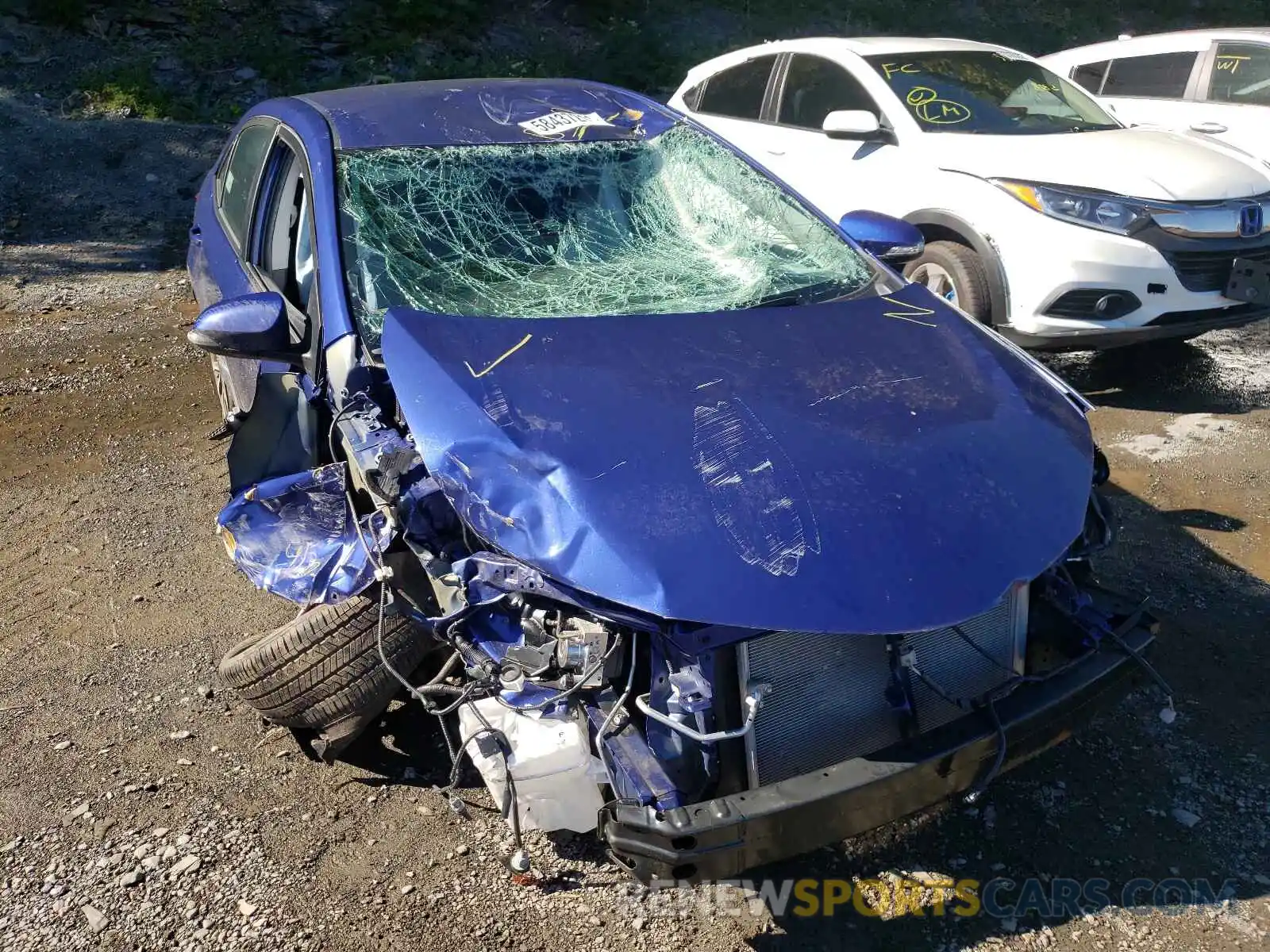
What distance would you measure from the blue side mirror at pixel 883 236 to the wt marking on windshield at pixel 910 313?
0.67m

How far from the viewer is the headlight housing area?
5.25 m

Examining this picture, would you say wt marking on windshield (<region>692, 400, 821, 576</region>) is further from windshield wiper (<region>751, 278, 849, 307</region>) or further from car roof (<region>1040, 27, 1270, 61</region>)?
car roof (<region>1040, 27, 1270, 61</region>)

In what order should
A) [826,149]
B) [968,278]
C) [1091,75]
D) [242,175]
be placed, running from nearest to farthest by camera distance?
[242,175]
[968,278]
[826,149]
[1091,75]

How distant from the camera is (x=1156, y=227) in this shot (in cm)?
524

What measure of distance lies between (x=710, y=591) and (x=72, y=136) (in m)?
8.88

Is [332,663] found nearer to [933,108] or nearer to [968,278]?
[968,278]

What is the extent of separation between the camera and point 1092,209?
5.28m

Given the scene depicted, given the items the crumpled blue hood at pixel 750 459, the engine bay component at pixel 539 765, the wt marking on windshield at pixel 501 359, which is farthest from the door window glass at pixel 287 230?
the engine bay component at pixel 539 765

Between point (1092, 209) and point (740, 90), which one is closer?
point (1092, 209)

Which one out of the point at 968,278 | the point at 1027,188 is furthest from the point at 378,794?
the point at 1027,188

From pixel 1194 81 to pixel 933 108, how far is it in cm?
327

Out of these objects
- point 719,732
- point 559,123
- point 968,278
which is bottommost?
point 968,278

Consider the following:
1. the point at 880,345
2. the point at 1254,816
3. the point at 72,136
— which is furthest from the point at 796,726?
the point at 72,136

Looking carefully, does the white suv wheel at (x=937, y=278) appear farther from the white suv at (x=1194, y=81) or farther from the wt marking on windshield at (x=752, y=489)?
the wt marking on windshield at (x=752, y=489)
